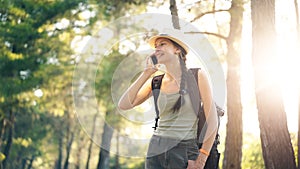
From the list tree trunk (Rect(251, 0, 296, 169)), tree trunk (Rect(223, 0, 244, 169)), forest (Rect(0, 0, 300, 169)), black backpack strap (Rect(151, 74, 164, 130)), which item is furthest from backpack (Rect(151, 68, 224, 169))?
tree trunk (Rect(223, 0, 244, 169))

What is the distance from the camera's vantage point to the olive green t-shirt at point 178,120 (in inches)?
146

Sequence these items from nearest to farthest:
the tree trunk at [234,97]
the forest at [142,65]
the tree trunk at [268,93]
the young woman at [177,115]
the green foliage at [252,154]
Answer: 1. the young woman at [177,115]
2. the forest at [142,65]
3. the tree trunk at [268,93]
4. the tree trunk at [234,97]
5. the green foliage at [252,154]

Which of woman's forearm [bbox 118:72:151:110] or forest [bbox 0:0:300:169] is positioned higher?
forest [bbox 0:0:300:169]

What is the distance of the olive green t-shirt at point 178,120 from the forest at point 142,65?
0.28 metres

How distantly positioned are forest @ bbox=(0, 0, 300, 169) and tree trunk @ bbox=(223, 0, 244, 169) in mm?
26

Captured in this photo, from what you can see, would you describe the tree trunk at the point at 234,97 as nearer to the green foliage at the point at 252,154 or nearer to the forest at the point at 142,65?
the forest at the point at 142,65

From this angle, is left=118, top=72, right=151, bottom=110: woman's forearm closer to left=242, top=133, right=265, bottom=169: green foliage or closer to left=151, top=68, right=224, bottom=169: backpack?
left=151, top=68, right=224, bottom=169: backpack

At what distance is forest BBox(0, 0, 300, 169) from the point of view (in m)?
4.07

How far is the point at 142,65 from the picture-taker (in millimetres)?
3906

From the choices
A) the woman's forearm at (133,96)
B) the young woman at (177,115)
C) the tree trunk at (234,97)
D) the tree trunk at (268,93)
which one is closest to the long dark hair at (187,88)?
the young woman at (177,115)

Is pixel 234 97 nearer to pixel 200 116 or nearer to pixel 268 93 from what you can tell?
pixel 268 93

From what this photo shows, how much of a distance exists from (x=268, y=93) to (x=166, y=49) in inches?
192

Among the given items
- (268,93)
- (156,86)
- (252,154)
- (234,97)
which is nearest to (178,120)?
(156,86)

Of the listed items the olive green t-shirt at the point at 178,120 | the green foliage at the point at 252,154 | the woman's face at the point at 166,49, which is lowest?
the olive green t-shirt at the point at 178,120
